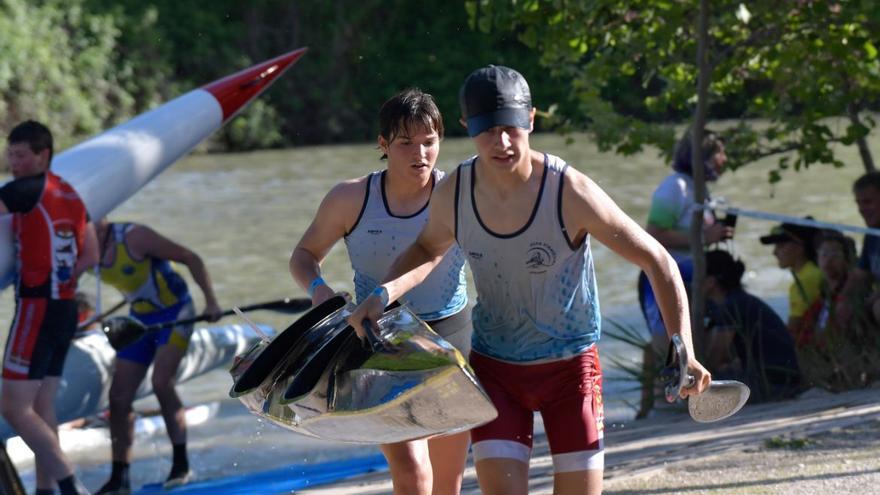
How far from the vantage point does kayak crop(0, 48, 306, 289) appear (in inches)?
392

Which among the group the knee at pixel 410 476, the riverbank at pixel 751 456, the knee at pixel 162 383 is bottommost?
the knee at pixel 162 383

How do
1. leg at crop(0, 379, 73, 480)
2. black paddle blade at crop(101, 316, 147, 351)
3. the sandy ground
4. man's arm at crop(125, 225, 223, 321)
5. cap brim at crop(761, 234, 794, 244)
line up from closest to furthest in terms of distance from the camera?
the sandy ground, leg at crop(0, 379, 73, 480), black paddle blade at crop(101, 316, 147, 351), man's arm at crop(125, 225, 223, 321), cap brim at crop(761, 234, 794, 244)

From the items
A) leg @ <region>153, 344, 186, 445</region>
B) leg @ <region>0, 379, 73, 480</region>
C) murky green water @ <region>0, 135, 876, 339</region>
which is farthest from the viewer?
murky green water @ <region>0, 135, 876, 339</region>

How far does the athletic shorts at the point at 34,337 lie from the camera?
273 inches

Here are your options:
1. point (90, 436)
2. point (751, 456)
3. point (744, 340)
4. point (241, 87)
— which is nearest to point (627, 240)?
point (751, 456)

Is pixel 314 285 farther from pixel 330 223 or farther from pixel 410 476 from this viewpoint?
pixel 410 476

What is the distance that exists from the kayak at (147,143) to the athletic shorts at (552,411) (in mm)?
6041

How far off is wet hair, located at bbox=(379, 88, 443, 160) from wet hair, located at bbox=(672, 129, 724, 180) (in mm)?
3850

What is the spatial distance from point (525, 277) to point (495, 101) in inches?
19.7

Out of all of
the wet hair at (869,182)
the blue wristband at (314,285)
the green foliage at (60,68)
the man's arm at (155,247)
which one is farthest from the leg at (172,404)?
the green foliage at (60,68)

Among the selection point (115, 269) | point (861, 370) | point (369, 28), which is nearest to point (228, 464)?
point (115, 269)

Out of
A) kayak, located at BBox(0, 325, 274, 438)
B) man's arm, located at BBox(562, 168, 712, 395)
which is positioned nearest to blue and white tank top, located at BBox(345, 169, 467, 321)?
man's arm, located at BBox(562, 168, 712, 395)

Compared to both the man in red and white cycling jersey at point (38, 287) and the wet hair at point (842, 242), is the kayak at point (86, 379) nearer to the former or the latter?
the man in red and white cycling jersey at point (38, 287)

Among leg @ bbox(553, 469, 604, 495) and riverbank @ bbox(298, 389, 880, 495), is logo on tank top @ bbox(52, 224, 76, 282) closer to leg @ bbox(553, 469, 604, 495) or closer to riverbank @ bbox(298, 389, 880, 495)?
riverbank @ bbox(298, 389, 880, 495)
